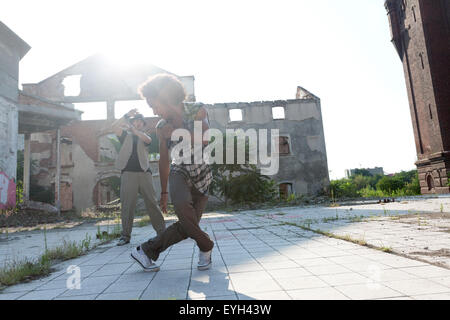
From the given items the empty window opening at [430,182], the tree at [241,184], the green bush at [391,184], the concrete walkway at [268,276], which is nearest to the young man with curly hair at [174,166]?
the concrete walkway at [268,276]

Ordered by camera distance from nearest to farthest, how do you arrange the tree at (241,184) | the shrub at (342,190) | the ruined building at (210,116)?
the tree at (241,184), the shrub at (342,190), the ruined building at (210,116)

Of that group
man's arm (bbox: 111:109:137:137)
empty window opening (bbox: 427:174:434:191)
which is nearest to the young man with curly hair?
man's arm (bbox: 111:109:137:137)

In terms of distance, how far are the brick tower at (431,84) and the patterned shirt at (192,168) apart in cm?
1736

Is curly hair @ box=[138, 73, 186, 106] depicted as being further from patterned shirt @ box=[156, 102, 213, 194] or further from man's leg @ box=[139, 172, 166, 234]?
man's leg @ box=[139, 172, 166, 234]

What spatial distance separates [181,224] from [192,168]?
46cm

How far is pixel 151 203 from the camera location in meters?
4.07

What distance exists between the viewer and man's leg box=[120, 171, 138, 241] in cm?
411

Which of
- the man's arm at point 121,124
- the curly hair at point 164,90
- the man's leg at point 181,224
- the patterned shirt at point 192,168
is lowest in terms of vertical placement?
the man's leg at point 181,224

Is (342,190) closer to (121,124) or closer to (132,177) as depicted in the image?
(132,177)

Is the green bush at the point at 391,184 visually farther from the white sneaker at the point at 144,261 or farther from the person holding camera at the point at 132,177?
the white sneaker at the point at 144,261

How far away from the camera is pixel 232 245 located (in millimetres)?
3578

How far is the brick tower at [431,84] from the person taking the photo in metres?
16.2

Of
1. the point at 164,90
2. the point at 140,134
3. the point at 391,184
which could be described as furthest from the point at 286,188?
the point at 164,90
